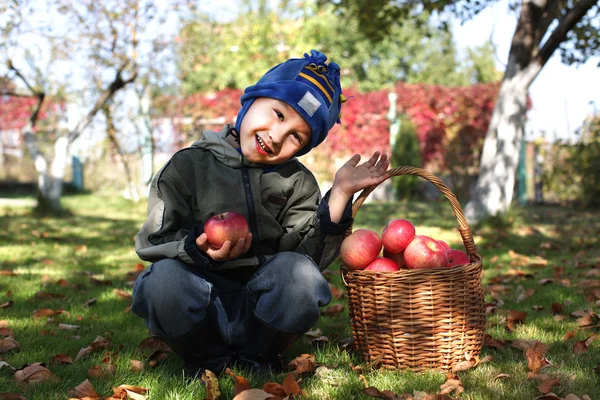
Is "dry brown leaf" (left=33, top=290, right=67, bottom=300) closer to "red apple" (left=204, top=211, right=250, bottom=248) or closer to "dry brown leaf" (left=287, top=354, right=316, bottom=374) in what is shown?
"dry brown leaf" (left=287, top=354, right=316, bottom=374)

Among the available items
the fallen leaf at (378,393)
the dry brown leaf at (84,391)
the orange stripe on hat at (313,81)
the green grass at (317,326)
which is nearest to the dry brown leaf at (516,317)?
the green grass at (317,326)

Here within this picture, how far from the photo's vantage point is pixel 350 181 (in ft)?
7.89

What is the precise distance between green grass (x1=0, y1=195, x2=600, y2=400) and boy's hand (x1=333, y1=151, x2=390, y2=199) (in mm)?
730

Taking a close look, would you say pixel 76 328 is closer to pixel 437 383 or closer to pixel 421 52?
pixel 437 383

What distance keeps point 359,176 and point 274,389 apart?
870 mm

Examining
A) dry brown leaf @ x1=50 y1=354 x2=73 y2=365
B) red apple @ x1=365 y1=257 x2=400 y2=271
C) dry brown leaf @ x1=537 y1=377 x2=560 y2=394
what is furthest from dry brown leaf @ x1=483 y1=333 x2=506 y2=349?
dry brown leaf @ x1=50 y1=354 x2=73 y2=365

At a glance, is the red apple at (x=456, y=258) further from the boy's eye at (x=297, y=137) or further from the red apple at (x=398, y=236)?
the boy's eye at (x=297, y=137)

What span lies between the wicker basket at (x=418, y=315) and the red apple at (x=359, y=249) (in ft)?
0.17

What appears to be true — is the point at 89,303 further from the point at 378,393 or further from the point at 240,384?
the point at 378,393

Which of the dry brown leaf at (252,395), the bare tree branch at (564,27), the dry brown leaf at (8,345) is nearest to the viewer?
the dry brown leaf at (252,395)

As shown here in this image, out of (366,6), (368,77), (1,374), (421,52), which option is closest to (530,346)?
(1,374)


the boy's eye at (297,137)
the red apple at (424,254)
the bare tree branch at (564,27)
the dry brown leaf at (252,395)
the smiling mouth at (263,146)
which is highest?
the bare tree branch at (564,27)

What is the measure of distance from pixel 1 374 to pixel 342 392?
1.35 meters

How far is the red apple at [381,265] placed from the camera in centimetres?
245
